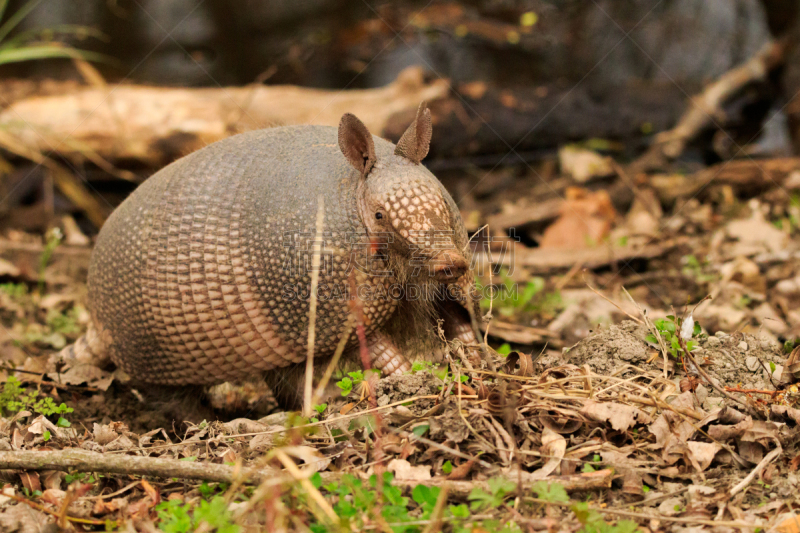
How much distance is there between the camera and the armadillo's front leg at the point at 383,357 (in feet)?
14.1

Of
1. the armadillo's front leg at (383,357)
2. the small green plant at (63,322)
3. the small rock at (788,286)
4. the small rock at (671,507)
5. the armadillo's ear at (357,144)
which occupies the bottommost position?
the small green plant at (63,322)

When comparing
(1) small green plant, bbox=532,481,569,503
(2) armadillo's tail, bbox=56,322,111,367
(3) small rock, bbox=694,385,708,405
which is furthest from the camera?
(2) armadillo's tail, bbox=56,322,111,367

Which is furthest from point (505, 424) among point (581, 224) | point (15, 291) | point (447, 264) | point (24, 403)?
point (15, 291)

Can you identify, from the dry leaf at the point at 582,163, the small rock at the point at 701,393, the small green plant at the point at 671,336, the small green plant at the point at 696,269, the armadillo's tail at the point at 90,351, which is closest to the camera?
the small rock at the point at 701,393

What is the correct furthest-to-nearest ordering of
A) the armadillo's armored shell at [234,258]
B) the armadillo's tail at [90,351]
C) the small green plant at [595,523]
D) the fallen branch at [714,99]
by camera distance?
the fallen branch at [714,99]
the armadillo's tail at [90,351]
the armadillo's armored shell at [234,258]
the small green plant at [595,523]

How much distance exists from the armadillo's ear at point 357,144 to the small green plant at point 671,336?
6.61 feet

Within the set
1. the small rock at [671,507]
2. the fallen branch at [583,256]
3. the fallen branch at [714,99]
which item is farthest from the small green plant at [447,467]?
the fallen branch at [714,99]

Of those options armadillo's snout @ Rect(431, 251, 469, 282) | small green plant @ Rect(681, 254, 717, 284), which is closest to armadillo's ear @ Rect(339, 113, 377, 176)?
armadillo's snout @ Rect(431, 251, 469, 282)

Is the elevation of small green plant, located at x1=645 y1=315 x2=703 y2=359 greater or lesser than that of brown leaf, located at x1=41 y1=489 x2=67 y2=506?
A: greater

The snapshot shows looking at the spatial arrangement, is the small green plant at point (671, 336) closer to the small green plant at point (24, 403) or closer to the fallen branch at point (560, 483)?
the fallen branch at point (560, 483)

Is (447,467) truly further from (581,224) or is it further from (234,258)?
(581,224)

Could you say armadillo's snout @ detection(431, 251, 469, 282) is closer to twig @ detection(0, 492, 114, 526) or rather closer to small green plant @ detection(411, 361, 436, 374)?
small green plant @ detection(411, 361, 436, 374)

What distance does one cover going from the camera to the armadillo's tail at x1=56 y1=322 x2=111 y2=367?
504 centimetres

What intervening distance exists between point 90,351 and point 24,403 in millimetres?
999
